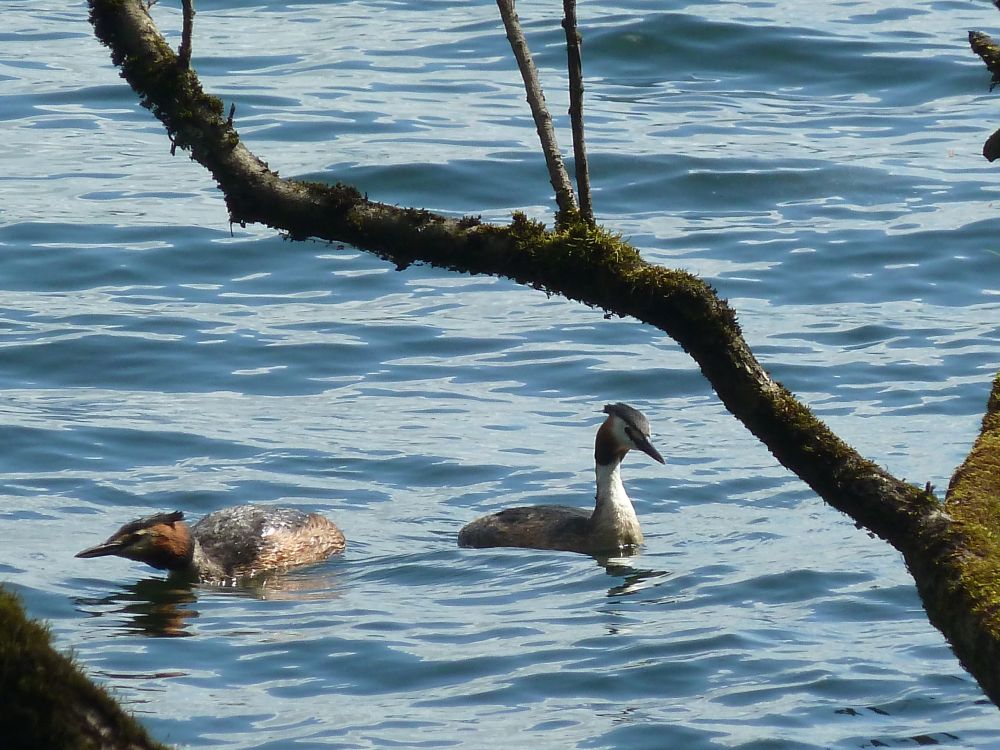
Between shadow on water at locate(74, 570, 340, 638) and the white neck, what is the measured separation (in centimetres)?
200

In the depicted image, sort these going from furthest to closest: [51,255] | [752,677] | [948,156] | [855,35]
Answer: [855,35] → [948,156] → [51,255] → [752,677]

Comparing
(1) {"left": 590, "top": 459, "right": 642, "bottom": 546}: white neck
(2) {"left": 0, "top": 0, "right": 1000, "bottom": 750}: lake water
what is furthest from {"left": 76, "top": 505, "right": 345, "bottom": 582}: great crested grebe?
(1) {"left": 590, "top": 459, "right": 642, "bottom": 546}: white neck

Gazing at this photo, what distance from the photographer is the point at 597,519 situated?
12305mm

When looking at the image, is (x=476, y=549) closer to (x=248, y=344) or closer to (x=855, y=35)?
(x=248, y=344)

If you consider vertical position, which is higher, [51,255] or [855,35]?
[855,35]

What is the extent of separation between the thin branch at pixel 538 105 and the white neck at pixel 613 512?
8.10m

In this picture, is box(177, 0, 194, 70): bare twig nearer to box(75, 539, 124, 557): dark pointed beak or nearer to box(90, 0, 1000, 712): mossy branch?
box(90, 0, 1000, 712): mossy branch

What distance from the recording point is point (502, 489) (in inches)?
526

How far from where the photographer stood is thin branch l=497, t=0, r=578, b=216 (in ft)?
13.6

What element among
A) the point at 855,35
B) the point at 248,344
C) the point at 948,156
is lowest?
the point at 248,344

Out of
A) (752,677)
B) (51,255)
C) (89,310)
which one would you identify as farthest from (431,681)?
(51,255)

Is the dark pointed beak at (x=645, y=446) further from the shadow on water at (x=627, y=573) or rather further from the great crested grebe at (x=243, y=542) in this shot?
the great crested grebe at (x=243, y=542)

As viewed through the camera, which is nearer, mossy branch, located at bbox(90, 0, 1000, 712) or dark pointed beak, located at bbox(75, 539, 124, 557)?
mossy branch, located at bbox(90, 0, 1000, 712)

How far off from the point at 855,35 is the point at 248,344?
1357 cm
